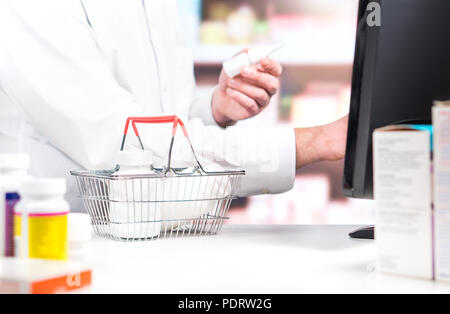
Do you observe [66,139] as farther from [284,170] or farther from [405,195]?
[405,195]

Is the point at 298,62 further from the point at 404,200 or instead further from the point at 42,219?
the point at 42,219

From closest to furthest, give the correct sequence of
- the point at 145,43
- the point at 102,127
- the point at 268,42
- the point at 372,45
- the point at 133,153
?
the point at 372,45 → the point at 133,153 → the point at 102,127 → the point at 145,43 → the point at 268,42

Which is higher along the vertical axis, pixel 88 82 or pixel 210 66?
pixel 210 66

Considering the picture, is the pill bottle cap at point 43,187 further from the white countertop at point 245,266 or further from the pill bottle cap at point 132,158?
the pill bottle cap at point 132,158

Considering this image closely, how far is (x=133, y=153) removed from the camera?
3.62 ft

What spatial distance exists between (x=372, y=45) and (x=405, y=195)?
1.03 ft

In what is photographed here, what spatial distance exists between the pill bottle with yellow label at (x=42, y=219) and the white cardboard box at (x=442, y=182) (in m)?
0.45

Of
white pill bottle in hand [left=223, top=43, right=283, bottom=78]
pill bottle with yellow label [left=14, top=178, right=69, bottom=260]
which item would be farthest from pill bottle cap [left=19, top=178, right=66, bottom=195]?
white pill bottle in hand [left=223, top=43, right=283, bottom=78]

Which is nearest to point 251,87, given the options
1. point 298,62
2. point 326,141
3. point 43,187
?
point 326,141

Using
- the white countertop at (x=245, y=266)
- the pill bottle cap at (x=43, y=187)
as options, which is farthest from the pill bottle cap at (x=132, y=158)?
the pill bottle cap at (x=43, y=187)

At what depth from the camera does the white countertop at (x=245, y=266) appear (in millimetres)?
747
